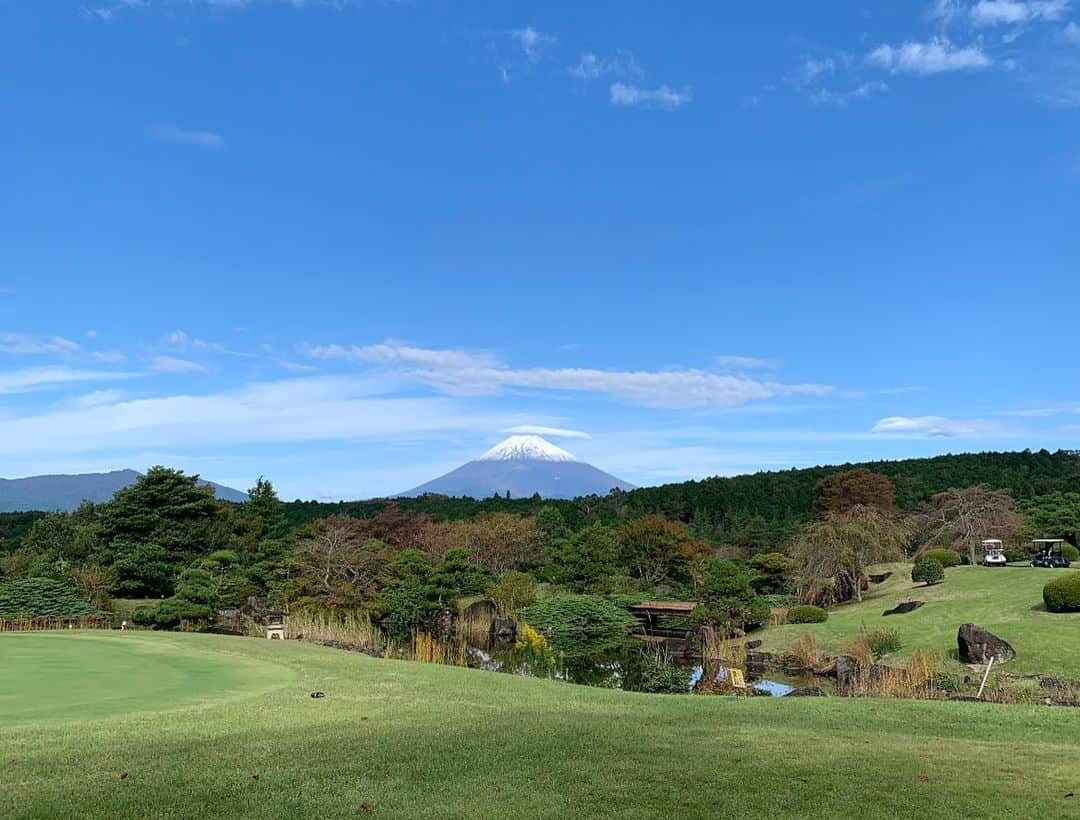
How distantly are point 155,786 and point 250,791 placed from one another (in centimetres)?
74

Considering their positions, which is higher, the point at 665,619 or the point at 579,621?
the point at 579,621

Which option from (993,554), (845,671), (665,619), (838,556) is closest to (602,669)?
(845,671)

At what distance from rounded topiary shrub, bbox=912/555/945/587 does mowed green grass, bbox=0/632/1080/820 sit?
698 inches

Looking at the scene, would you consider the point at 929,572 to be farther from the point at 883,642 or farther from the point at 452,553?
the point at 452,553

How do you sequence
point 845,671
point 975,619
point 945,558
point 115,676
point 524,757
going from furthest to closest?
1. point 945,558
2. point 975,619
3. point 845,671
4. point 115,676
5. point 524,757

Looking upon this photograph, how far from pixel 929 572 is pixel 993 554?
15.6 ft

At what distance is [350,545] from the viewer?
30.5 m

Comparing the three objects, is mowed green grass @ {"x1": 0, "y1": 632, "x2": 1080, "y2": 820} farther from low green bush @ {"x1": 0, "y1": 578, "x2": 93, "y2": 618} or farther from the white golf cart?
the white golf cart

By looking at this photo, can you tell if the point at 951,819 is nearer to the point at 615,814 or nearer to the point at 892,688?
the point at 615,814

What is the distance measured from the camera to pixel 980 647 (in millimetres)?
16266

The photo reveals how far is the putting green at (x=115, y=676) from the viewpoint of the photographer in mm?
9156

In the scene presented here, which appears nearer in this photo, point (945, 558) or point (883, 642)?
point (883, 642)

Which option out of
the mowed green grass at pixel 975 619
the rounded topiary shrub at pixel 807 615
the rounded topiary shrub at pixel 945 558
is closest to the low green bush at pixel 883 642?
the mowed green grass at pixel 975 619

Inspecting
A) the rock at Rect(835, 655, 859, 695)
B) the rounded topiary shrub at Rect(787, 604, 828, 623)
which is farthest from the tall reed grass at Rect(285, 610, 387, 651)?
the rounded topiary shrub at Rect(787, 604, 828, 623)
